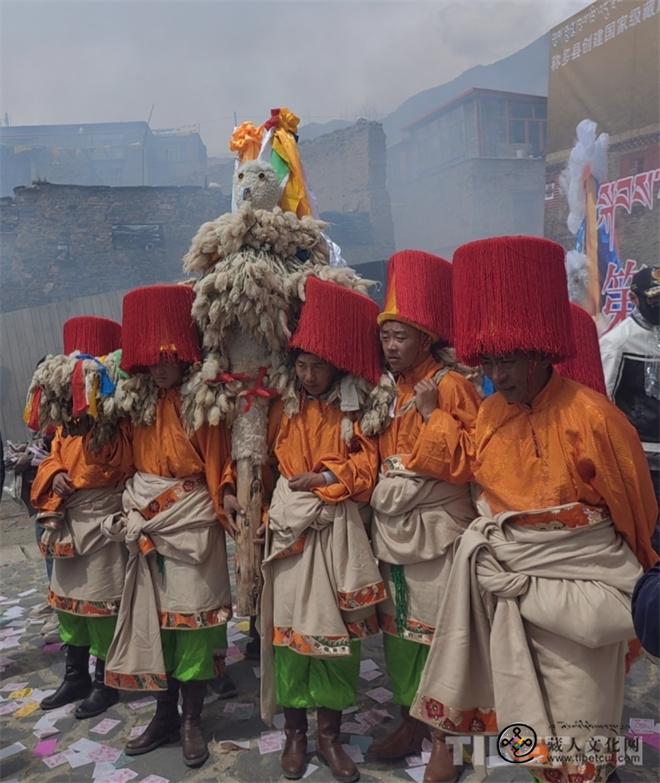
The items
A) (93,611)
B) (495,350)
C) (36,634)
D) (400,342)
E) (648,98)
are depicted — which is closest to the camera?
(495,350)

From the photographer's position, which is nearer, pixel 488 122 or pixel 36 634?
pixel 36 634

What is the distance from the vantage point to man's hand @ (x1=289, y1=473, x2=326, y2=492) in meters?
2.85

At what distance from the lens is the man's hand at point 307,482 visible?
9.34 ft

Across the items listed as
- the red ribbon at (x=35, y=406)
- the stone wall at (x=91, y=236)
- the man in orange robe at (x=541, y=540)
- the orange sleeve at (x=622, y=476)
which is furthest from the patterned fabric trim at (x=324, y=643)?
the stone wall at (x=91, y=236)

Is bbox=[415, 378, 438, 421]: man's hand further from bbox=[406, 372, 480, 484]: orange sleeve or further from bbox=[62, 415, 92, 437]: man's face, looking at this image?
bbox=[62, 415, 92, 437]: man's face

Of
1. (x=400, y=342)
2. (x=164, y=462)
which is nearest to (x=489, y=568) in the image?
(x=400, y=342)

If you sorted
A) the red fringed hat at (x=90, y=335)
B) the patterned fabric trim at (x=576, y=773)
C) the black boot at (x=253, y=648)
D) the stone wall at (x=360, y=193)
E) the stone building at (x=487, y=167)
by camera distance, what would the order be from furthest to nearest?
the stone wall at (x=360, y=193) < the stone building at (x=487, y=167) < the black boot at (x=253, y=648) < the red fringed hat at (x=90, y=335) < the patterned fabric trim at (x=576, y=773)

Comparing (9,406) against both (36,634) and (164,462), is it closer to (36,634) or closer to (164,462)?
(36,634)

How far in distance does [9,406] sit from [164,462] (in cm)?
1034

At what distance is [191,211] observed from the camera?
16984 millimetres

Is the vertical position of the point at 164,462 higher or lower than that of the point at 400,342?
lower

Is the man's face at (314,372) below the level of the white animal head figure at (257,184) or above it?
below

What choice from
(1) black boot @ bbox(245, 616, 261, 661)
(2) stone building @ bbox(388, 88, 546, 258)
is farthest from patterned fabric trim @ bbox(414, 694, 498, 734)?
(2) stone building @ bbox(388, 88, 546, 258)

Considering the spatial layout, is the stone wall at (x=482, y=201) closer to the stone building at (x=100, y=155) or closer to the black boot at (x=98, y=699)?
the stone building at (x=100, y=155)
